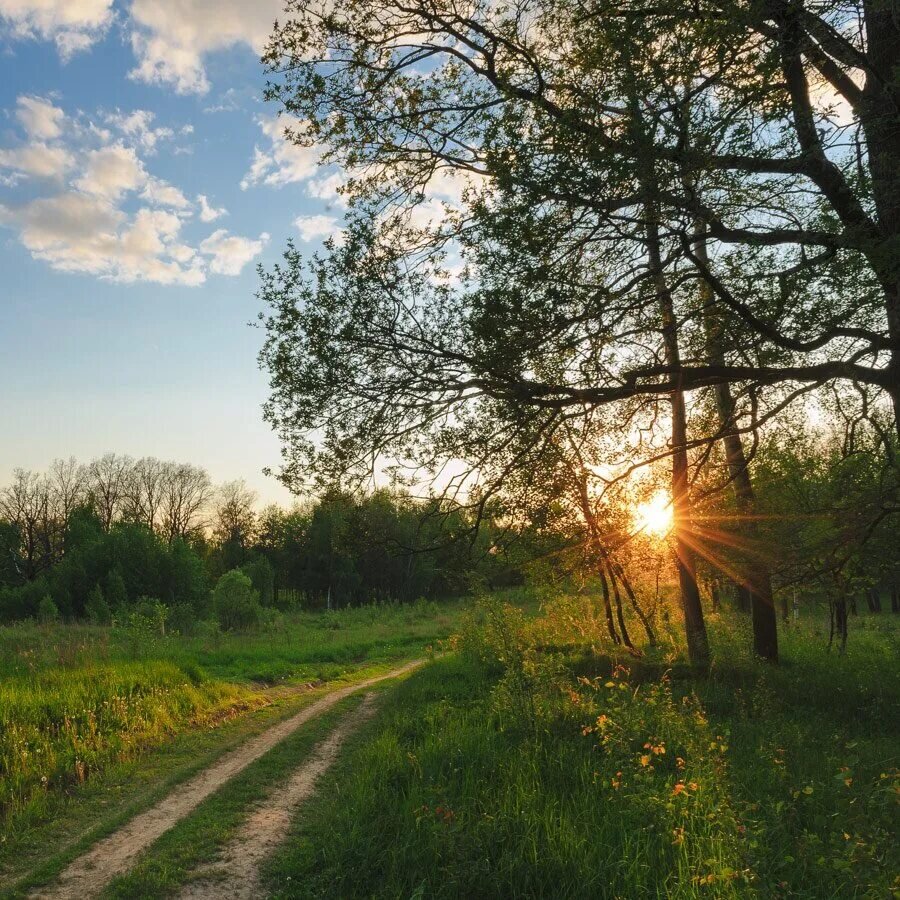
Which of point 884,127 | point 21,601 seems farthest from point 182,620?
point 884,127

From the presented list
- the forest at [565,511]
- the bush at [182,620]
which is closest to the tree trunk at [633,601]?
the forest at [565,511]

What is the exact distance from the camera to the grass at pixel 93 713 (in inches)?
289

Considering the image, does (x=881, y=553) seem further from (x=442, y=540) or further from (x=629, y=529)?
(x=442, y=540)

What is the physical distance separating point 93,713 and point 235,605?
28402mm

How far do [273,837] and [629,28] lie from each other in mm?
8387

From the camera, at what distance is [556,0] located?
7562mm

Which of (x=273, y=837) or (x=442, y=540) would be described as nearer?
(x=273, y=837)

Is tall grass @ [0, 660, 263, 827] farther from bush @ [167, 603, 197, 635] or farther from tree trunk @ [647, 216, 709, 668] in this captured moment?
bush @ [167, 603, 197, 635]

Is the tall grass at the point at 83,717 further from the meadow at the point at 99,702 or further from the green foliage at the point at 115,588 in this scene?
the green foliage at the point at 115,588

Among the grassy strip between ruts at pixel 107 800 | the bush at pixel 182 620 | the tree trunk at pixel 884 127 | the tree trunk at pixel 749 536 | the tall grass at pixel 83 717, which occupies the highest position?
the tree trunk at pixel 884 127

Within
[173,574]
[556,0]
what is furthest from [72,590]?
[556,0]

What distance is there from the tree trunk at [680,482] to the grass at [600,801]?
7.43 ft

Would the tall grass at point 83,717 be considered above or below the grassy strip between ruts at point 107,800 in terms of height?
above

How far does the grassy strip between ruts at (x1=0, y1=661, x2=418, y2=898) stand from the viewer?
19.3 ft
